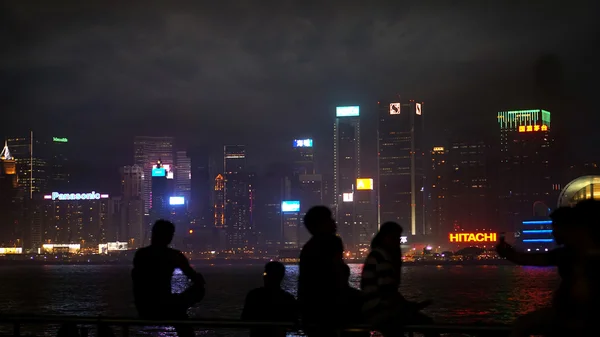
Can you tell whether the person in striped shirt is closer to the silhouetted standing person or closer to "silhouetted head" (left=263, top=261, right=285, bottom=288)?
the silhouetted standing person

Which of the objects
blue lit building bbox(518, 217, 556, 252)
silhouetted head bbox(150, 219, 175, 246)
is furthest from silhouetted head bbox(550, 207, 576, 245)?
blue lit building bbox(518, 217, 556, 252)

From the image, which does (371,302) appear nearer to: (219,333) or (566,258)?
(566,258)

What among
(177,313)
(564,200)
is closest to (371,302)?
(177,313)

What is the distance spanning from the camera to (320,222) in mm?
7215

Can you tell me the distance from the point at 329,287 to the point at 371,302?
630 mm

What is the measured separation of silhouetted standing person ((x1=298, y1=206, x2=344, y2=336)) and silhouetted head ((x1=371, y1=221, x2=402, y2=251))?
0.47 m

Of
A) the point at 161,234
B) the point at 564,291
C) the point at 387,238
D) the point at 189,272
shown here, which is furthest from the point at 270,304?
the point at 564,291

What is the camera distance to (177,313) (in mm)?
8250

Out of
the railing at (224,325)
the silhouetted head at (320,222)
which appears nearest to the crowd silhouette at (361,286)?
the silhouetted head at (320,222)

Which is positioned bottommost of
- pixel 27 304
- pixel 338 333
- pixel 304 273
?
pixel 27 304

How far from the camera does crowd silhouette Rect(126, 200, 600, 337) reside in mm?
4914

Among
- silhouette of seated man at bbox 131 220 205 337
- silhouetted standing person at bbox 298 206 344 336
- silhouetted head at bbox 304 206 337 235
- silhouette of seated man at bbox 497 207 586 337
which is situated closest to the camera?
silhouette of seated man at bbox 497 207 586 337

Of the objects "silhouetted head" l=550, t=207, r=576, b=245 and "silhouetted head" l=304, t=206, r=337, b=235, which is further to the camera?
"silhouetted head" l=304, t=206, r=337, b=235

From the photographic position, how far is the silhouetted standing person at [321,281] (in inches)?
271
